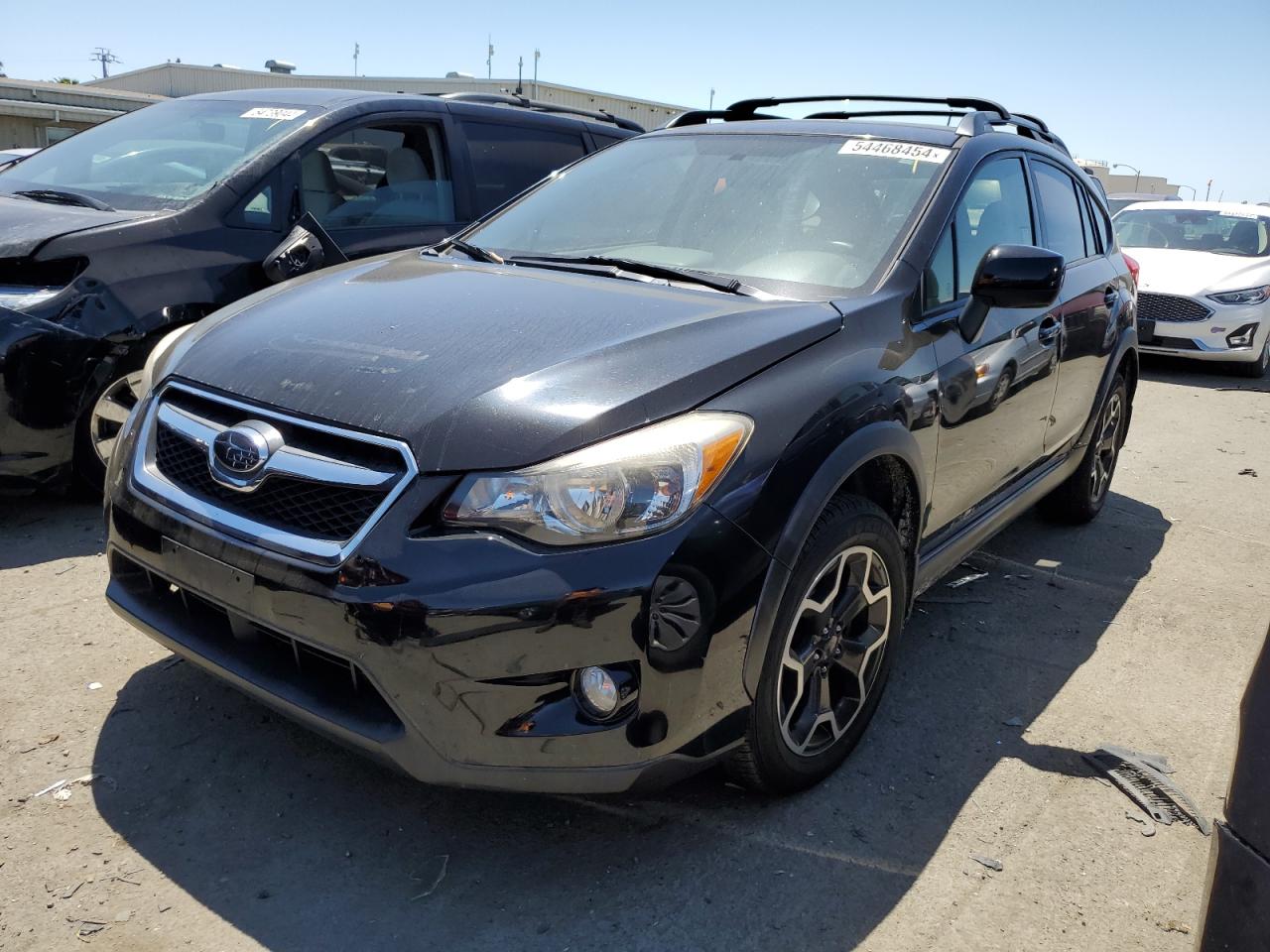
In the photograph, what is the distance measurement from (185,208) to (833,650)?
3385mm

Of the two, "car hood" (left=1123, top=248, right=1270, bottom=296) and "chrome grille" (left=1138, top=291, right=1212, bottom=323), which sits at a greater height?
"car hood" (left=1123, top=248, right=1270, bottom=296)

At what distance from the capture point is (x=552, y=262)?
3264mm

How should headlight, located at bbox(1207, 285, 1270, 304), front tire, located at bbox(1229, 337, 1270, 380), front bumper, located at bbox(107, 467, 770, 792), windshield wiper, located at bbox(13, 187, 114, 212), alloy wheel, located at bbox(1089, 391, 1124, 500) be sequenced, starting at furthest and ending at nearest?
front tire, located at bbox(1229, 337, 1270, 380) < headlight, located at bbox(1207, 285, 1270, 304) < alloy wheel, located at bbox(1089, 391, 1124, 500) < windshield wiper, located at bbox(13, 187, 114, 212) < front bumper, located at bbox(107, 467, 770, 792)

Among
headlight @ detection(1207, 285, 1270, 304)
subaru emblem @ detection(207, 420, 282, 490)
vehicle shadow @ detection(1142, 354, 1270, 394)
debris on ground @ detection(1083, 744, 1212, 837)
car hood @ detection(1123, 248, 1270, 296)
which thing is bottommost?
vehicle shadow @ detection(1142, 354, 1270, 394)

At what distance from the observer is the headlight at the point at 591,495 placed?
6.93ft

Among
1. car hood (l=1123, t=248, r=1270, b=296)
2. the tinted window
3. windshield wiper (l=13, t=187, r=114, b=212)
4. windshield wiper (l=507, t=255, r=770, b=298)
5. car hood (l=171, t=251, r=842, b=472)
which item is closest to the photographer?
car hood (l=171, t=251, r=842, b=472)

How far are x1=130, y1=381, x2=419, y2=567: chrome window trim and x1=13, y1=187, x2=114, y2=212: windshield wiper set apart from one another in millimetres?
2517

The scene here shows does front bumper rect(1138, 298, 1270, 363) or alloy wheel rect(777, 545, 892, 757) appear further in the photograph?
front bumper rect(1138, 298, 1270, 363)

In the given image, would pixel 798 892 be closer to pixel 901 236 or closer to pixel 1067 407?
pixel 901 236

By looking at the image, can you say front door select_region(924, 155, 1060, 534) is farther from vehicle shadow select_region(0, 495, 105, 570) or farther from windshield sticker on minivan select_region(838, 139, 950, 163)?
vehicle shadow select_region(0, 495, 105, 570)

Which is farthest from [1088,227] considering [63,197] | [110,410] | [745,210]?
[63,197]

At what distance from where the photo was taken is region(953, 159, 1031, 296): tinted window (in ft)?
10.9

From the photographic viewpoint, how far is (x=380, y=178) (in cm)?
512

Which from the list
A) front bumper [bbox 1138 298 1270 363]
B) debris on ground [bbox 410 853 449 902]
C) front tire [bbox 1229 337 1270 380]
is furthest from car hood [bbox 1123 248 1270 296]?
debris on ground [bbox 410 853 449 902]
